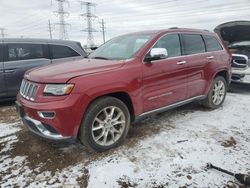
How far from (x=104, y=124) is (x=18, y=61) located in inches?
147

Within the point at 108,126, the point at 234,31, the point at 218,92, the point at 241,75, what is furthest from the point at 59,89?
the point at 234,31

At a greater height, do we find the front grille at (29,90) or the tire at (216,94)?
the front grille at (29,90)

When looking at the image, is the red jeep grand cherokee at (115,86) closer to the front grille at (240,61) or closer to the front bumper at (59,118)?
the front bumper at (59,118)

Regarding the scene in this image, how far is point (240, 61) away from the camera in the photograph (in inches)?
279

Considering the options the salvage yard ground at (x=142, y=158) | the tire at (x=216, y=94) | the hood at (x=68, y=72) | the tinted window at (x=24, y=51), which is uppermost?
the tinted window at (x=24, y=51)

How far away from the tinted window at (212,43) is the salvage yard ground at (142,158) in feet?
5.15

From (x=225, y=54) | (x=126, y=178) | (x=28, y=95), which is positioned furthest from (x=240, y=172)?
(x=225, y=54)

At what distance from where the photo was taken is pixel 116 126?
3.78 meters

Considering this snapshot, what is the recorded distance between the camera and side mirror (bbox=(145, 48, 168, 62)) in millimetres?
3859

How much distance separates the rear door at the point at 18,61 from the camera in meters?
6.09

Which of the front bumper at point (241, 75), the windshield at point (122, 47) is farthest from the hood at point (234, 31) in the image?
the windshield at point (122, 47)

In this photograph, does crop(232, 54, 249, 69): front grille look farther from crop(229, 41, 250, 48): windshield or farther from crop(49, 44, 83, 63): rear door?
crop(49, 44, 83, 63): rear door

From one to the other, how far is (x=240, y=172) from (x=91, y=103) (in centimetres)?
206

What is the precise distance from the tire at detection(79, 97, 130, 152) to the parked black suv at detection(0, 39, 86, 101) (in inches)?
135
